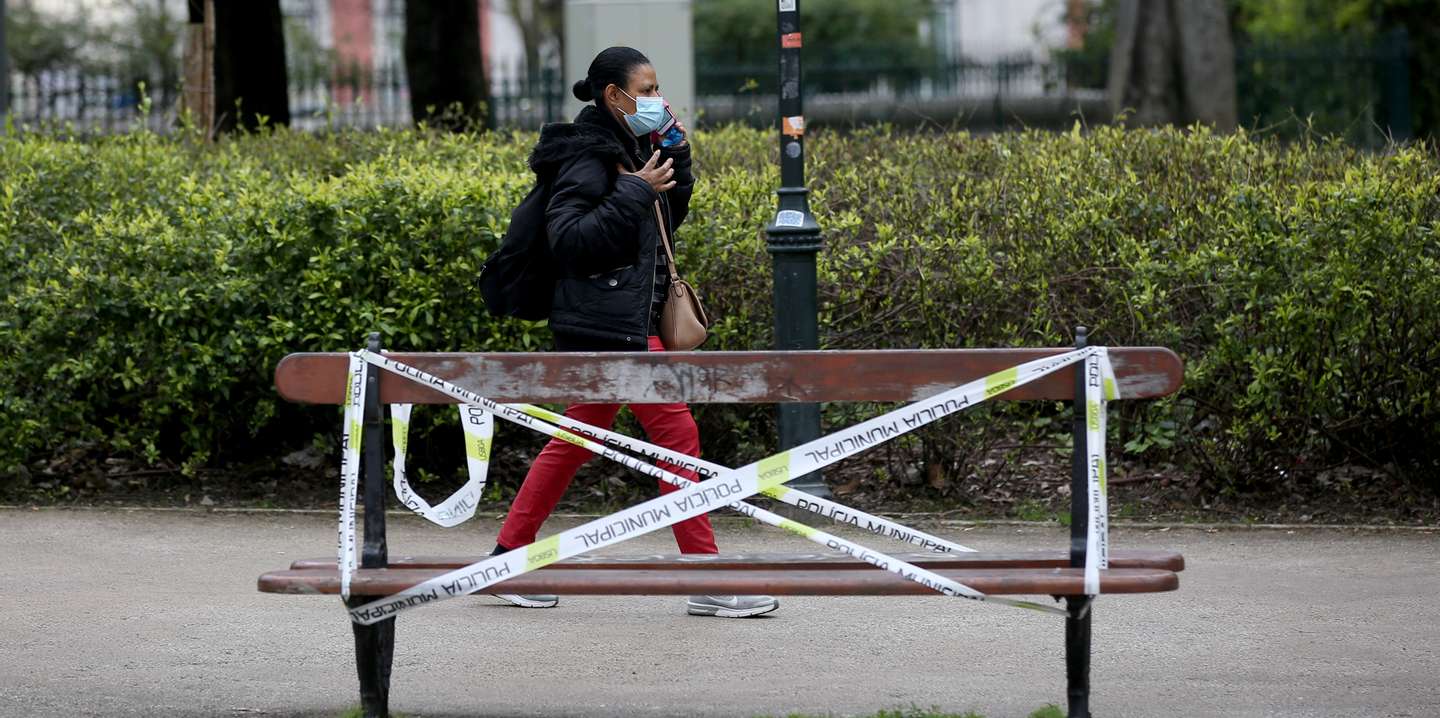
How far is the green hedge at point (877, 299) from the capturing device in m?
6.98

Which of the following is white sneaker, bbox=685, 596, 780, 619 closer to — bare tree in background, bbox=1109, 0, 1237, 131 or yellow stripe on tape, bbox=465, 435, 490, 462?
yellow stripe on tape, bbox=465, 435, 490, 462

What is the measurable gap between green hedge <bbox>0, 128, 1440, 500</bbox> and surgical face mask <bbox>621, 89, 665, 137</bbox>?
2.03 metres

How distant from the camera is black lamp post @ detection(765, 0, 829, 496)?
6.99 metres

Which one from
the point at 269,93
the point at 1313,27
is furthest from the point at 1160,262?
the point at 1313,27

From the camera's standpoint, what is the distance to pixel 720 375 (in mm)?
4234

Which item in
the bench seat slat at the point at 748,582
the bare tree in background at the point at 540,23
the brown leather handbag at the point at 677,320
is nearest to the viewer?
the bench seat slat at the point at 748,582

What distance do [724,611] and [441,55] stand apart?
38.8 feet

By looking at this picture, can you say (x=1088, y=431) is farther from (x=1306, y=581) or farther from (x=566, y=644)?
(x=1306, y=581)

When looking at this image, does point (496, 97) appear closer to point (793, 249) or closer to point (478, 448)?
point (793, 249)

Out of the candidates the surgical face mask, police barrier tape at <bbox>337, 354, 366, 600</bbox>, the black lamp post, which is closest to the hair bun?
the surgical face mask

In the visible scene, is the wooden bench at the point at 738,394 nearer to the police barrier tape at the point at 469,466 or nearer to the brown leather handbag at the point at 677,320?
the police barrier tape at the point at 469,466

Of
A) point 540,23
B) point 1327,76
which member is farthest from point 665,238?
point 540,23

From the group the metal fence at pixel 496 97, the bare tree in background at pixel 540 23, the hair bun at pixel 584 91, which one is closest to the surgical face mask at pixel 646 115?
the hair bun at pixel 584 91

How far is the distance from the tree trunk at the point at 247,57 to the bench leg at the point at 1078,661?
11667 millimetres
